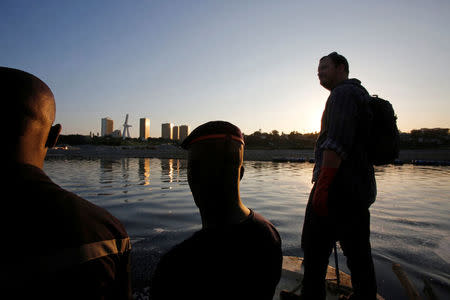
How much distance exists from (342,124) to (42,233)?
233cm

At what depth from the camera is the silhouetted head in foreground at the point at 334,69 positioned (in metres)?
2.75

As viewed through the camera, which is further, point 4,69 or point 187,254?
point 4,69

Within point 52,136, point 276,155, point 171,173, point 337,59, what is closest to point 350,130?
point 337,59

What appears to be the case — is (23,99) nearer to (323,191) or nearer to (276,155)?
(323,191)

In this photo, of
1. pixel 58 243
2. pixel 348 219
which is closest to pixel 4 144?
pixel 58 243

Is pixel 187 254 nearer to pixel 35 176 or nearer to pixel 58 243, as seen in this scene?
pixel 58 243

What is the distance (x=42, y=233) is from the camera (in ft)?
3.05

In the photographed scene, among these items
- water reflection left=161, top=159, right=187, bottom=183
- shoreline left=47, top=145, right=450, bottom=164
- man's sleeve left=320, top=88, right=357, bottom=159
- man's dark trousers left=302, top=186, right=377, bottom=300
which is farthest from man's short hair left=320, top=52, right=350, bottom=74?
shoreline left=47, top=145, right=450, bottom=164

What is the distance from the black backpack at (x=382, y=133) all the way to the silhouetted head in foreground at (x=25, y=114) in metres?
2.61

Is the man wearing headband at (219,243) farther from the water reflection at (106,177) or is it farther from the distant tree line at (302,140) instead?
the distant tree line at (302,140)

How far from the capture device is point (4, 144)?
45.9 inches

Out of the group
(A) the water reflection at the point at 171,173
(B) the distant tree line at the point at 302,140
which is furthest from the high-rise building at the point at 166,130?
(A) the water reflection at the point at 171,173

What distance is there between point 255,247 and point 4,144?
1.29m

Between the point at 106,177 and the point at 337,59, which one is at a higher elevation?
the point at 337,59
